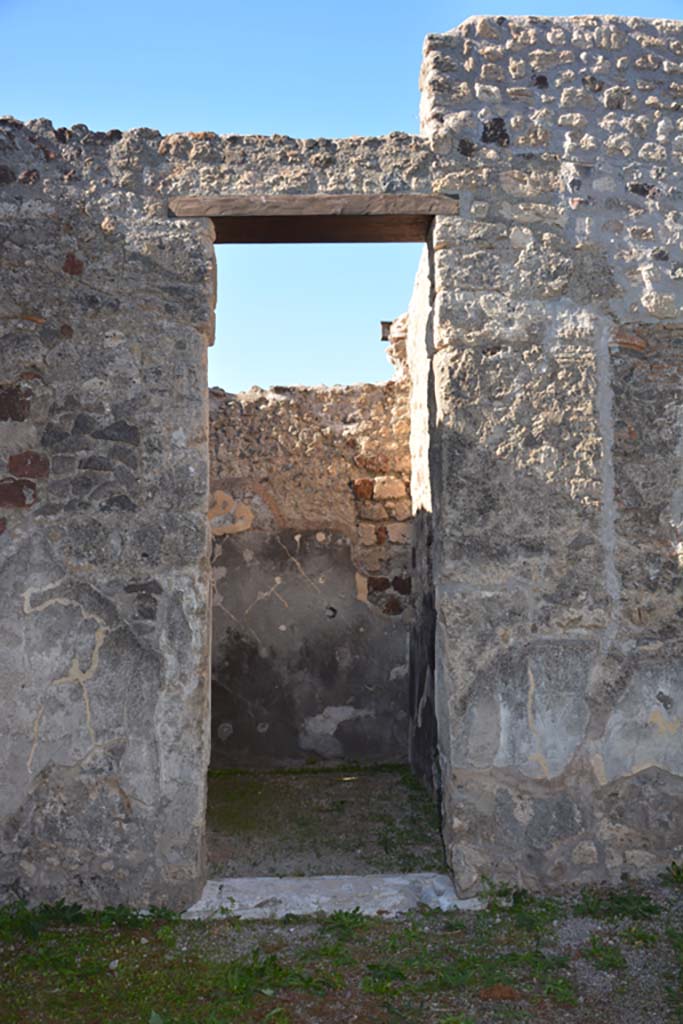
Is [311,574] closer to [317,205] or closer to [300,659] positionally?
[300,659]

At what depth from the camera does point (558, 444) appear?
11.3 feet

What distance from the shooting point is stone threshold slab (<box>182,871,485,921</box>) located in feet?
10.4

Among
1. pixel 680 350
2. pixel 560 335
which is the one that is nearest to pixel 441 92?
pixel 560 335

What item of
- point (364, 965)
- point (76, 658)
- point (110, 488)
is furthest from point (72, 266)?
point (364, 965)

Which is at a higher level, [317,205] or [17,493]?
[317,205]

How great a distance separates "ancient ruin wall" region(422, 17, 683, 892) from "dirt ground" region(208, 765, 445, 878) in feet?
1.99

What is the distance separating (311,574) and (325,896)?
2.47 meters

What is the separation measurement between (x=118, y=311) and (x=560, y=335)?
5.60 ft

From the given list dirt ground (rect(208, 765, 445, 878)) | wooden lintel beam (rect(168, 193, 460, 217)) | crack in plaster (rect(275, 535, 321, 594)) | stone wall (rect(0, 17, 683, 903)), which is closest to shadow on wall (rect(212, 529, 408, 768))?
crack in plaster (rect(275, 535, 321, 594))

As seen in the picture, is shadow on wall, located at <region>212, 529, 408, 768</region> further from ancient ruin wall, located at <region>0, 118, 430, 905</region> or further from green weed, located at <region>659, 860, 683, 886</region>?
green weed, located at <region>659, 860, 683, 886</region>

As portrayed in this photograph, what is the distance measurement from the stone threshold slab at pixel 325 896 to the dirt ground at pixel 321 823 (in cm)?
17

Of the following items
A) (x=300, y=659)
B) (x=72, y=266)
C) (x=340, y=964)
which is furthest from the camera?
(x=300, y=659)

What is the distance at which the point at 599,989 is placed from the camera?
8.66 ft

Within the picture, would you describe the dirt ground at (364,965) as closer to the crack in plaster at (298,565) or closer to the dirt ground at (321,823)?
the dirt ground at (321,823)
